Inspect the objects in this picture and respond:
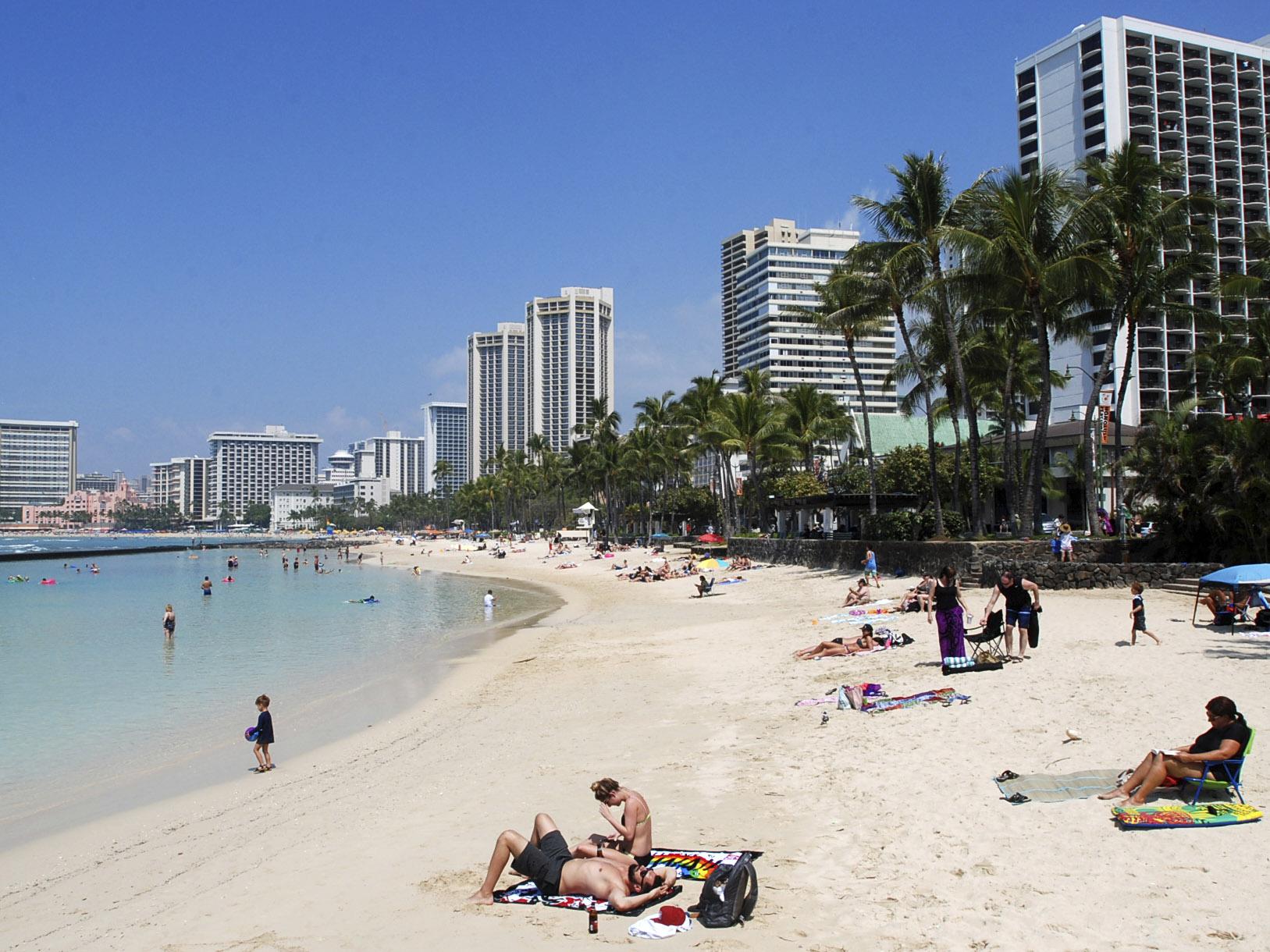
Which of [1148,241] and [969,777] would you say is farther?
[1148,241]

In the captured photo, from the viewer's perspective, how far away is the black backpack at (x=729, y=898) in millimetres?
5504

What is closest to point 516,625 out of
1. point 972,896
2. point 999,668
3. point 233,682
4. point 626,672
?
point 233,682

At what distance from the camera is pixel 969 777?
306 inches

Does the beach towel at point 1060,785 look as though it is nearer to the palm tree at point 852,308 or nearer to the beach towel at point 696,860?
the beach towel at point 696,860

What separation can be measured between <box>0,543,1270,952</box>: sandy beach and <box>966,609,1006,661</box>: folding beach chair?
443 mm

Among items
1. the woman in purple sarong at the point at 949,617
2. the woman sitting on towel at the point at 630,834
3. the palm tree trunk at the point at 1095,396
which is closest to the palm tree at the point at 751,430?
the palm tree trunk at the point at 1095,396

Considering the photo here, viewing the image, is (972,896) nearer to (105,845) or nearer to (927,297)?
(105,845)

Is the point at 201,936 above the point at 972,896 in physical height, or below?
below

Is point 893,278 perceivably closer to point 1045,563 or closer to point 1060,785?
point 1045,563

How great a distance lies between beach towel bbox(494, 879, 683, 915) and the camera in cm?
595

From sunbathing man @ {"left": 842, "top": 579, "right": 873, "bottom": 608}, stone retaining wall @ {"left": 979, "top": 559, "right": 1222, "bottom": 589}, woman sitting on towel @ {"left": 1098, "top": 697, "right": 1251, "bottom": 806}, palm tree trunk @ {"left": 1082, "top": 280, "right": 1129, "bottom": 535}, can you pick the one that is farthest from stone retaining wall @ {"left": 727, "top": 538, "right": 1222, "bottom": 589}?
woman sitting on towel @ {"left": 1098, "top": 697, "right": 1251, "bottom": 806}

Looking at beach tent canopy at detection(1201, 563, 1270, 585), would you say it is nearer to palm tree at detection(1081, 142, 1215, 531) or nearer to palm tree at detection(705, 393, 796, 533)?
palm tree at detection(1081, 142, 1215, 531)

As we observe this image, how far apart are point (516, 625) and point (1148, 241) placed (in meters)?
20.3

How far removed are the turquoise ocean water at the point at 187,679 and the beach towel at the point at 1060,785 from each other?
9.51m
